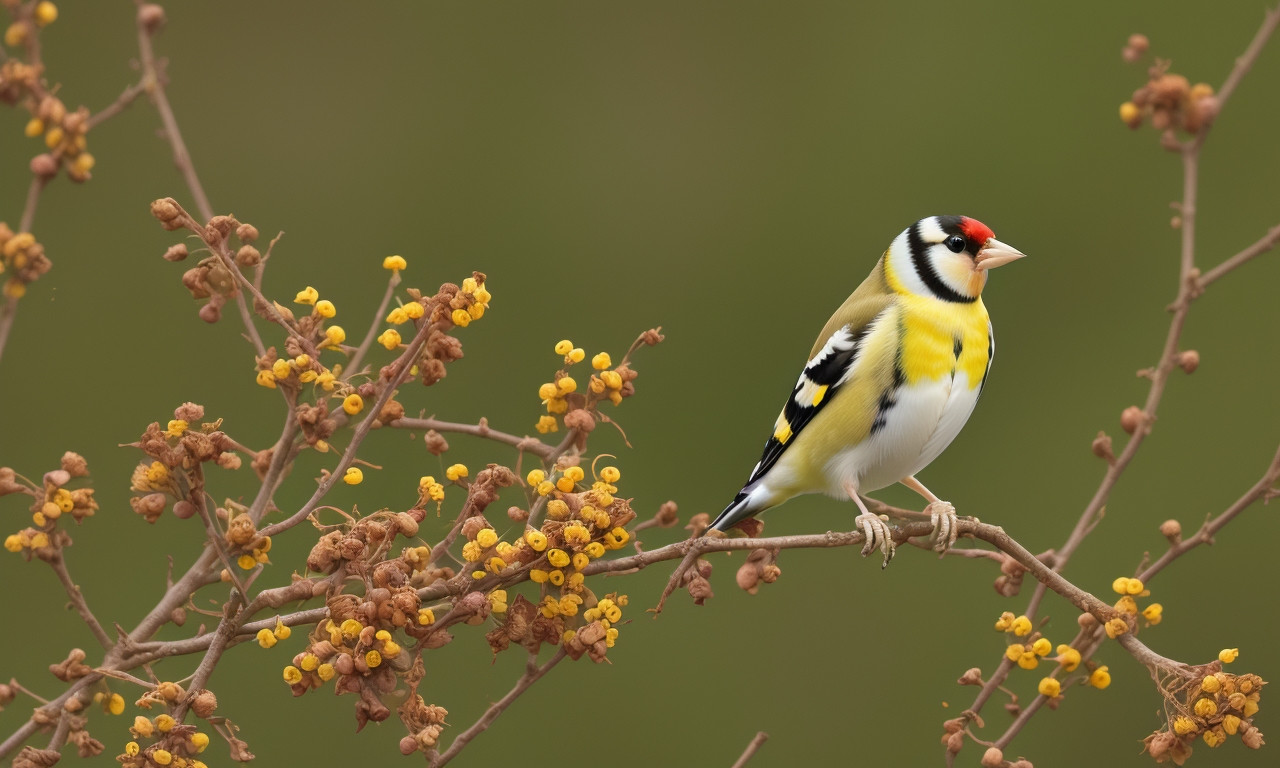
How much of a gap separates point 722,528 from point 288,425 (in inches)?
20.7

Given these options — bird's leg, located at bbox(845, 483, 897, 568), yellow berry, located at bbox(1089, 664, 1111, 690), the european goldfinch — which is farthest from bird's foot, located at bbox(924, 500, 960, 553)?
the european goldfinch

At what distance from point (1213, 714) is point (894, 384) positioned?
0.54 meters

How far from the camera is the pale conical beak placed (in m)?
1.21

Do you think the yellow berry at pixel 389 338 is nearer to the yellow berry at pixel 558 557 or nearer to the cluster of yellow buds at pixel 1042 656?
the yellow berry at pixel 558 557

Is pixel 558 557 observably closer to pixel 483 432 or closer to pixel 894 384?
pixel 483 432

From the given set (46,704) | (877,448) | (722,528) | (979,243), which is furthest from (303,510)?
(979,243)

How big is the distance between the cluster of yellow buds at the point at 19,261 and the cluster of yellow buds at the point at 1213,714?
0.68 m

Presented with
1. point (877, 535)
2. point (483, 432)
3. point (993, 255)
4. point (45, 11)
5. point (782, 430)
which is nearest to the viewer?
point (45, 11)

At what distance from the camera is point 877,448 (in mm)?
1262

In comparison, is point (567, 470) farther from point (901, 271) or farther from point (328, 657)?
point (901, 271)

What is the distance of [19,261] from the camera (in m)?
0.62

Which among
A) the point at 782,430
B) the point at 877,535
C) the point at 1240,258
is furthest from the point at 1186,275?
the point at 782,430

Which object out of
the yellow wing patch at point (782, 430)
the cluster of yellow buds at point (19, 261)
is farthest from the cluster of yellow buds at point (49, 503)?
the yellow wing patch at point (782, 430)

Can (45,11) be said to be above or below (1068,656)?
above
